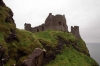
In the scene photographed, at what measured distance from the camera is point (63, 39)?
4766 centimetres

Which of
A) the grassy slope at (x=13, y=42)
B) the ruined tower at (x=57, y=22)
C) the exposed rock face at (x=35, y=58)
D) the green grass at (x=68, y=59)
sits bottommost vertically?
the green grass at (x=68, y=59)

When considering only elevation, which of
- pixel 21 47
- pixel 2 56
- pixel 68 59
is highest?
pixel 21 47

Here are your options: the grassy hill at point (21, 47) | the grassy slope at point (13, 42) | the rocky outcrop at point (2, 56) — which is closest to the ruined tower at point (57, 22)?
the grassy hill at point (21, 47)

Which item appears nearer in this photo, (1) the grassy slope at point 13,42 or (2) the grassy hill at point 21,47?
(2) the grassy hill at point 21,47

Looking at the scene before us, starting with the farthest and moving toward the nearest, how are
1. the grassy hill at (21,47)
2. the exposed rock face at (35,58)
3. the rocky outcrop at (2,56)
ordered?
the exposed rock face at (35,58), the grassy hill at (21,47), the rocky outcrop at (2,56)

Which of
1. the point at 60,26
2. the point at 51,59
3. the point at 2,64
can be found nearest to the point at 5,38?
the point at 2,64

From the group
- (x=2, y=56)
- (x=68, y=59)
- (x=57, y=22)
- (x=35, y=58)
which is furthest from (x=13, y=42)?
(x=57, y=22)

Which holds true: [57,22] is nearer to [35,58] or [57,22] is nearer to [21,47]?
[21,47]

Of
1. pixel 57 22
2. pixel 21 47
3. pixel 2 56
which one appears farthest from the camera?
pixel 57 22

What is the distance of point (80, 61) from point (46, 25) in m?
23.1

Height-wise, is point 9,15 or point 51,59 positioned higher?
point 9,15

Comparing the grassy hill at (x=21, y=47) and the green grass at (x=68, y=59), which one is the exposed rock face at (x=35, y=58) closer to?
the grassy hill at (x=21, y=47)

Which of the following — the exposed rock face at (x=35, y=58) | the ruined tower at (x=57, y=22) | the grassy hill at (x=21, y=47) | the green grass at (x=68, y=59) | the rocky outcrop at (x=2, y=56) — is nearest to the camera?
the rocky outcrop at (x=2, y=56)

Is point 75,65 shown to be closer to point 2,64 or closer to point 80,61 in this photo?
point 80,61
